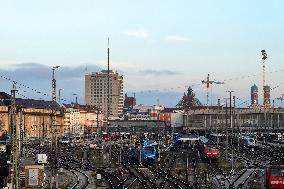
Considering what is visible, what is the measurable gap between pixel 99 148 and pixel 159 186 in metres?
61.6

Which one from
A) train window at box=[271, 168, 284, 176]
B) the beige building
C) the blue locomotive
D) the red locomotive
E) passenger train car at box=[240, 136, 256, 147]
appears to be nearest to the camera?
the red locomotive

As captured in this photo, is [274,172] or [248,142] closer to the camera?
[274,172]

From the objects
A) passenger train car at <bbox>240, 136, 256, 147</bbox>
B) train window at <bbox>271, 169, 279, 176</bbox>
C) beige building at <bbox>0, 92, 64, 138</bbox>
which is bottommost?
passenger train car at <bbox>240, 136, 256, 147</bbox>

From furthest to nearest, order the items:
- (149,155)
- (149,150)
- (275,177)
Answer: (149,150), (149,155), (275,177)

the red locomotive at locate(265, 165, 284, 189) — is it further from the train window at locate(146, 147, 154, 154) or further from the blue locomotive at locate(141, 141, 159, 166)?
the train window at locate(146, 147, 154, 154)

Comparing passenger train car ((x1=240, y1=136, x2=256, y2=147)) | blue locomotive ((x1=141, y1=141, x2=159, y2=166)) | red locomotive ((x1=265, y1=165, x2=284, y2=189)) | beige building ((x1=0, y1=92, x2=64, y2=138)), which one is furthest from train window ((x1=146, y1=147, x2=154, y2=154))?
beige building ((x1=0, y1=92, x2=64, y2=138))

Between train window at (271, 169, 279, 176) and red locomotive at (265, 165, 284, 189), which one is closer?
red locomotive at (265, 165, 284, 189)

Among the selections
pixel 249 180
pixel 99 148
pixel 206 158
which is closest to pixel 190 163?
pixel 206 158

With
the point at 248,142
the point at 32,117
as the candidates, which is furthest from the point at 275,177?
the point at 32,117

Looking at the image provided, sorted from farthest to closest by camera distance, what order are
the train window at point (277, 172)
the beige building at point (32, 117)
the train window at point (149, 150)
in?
the beige building at point (32, 117)
the train window at point (149, 150)
the train window at point (277, 172)

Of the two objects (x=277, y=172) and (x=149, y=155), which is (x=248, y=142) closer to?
(x=149, y=155)

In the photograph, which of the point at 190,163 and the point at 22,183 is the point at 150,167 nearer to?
the point at 190,163

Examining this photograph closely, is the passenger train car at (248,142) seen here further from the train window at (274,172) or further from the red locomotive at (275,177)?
the train window at (274,172)

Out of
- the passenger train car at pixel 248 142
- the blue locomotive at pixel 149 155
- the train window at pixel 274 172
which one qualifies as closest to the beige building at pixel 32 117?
the passenger train car at pixel 248 142
